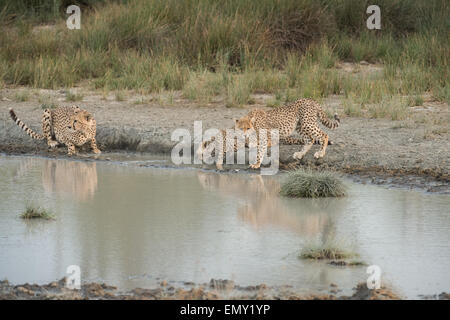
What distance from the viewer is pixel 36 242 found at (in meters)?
7.07

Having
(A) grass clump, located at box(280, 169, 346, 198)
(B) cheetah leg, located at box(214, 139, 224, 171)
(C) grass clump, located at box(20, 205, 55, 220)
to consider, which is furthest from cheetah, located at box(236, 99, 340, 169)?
(C) grass clump, located at box(20, 205, 55, 220)

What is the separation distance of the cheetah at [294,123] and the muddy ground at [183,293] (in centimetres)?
502

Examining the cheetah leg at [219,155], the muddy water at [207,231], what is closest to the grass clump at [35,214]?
the muddy water at [207,231]

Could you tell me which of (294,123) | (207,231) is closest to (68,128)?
(294,123)

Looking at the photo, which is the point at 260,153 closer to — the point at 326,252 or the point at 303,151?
the point at 303,151

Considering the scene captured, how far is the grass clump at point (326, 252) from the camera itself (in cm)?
654

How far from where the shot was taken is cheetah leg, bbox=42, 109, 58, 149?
1217 cm

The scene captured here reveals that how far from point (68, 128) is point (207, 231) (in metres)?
4.93

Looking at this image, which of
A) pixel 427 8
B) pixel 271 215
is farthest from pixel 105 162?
pixel 427 8

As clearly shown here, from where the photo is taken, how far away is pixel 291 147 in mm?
11289

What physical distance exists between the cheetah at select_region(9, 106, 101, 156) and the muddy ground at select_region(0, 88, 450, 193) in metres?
0.19

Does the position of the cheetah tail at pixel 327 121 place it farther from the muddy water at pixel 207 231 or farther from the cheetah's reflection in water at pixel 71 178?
the cheetah's reflection in water at pixel 71 178

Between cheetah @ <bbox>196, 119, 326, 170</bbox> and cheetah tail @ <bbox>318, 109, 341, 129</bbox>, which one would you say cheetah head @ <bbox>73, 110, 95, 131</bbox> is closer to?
cheetah @ <bbox>196, 119, 326, 170</bbox>
